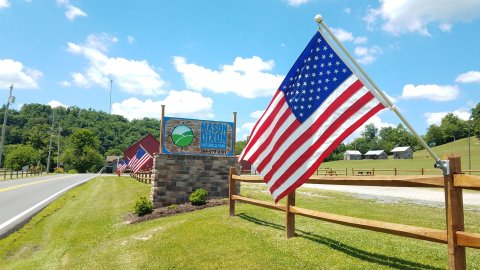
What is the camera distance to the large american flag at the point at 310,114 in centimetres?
504

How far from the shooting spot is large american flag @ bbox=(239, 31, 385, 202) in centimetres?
504

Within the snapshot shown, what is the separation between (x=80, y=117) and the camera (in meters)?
171

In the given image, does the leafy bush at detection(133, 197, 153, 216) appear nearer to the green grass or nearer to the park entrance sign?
the park entrance sign

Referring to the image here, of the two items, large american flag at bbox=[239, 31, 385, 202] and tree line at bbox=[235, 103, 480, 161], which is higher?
tree line at bbox=[235, 103, 480, 161]

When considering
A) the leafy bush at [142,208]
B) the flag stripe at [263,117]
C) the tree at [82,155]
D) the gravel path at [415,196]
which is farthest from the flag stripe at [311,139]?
the tree at [82,155]

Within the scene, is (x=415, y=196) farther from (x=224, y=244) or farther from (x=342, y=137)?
(x=342, y=137)

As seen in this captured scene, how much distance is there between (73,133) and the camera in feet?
411

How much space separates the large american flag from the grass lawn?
1.65 metres

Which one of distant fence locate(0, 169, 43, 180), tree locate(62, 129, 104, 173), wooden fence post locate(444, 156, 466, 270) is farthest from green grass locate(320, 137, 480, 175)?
tree locate(62, 129, 104, 173)

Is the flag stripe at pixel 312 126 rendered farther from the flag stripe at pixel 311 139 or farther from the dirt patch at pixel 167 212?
the dirt patch at pixel 167 212

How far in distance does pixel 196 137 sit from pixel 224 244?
9.20 m

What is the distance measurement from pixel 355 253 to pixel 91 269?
532 cm

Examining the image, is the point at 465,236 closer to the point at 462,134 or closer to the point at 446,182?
the point at 446,182

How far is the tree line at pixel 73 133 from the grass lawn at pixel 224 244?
90202 mm
